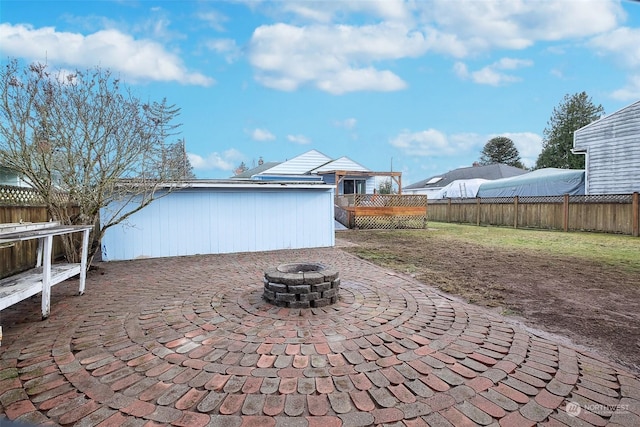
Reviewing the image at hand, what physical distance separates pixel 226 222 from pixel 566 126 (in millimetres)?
37783

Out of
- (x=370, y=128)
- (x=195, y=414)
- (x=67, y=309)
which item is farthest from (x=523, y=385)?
(x=370, y=128)

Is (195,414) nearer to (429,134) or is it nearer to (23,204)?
(23,204)

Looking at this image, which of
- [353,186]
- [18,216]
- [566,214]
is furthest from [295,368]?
[353,186]

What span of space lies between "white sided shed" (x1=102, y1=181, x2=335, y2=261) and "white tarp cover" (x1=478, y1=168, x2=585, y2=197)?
1446 cm

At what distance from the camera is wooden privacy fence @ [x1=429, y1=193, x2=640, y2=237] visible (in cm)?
1171

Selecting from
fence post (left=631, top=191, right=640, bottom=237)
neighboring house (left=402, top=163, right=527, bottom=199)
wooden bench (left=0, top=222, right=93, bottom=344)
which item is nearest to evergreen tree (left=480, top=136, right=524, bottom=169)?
neighboring house (left=402, top=163, right=527, bottom=199)

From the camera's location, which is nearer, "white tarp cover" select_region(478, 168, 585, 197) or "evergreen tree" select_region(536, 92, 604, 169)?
"white tarp cover" select_region(478, 168, 585, 197)

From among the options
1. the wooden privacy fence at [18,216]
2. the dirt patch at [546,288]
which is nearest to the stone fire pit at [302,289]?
the dirt patch at [546,288]

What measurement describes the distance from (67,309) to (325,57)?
1113 cm

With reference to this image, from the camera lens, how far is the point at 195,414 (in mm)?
1833

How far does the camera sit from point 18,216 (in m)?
5.40

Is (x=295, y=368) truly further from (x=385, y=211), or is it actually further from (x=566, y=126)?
(x=566, y=126)

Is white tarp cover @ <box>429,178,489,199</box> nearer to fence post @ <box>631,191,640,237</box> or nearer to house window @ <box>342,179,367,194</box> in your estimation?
house window @ <box>342,179,367,194</box>

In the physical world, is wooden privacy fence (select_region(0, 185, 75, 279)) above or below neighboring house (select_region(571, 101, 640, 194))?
below
